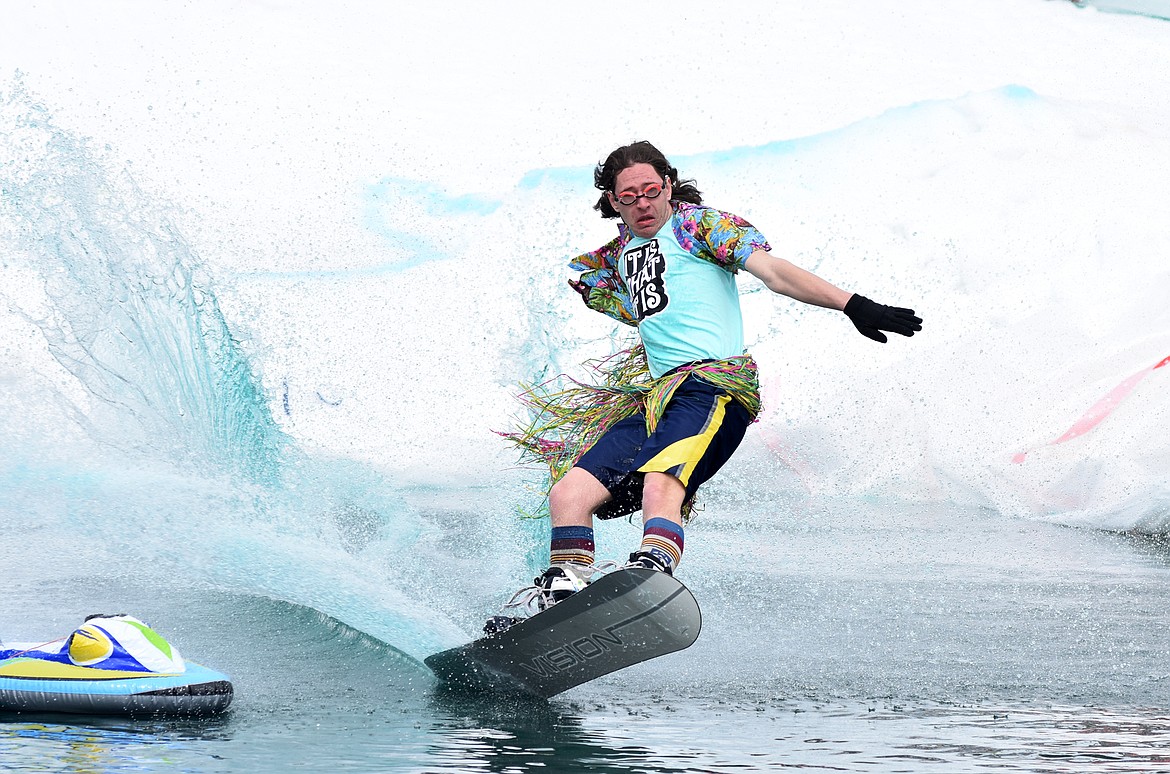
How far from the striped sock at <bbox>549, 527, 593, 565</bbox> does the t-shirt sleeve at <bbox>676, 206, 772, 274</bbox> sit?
104 cm

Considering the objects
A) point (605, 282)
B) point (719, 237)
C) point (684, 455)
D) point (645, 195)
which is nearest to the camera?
point (684, 455)

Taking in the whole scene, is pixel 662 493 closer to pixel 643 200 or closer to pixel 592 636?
pixel 592 636

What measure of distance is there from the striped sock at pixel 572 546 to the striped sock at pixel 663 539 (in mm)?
242

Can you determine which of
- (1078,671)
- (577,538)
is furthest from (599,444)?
(1078,671)

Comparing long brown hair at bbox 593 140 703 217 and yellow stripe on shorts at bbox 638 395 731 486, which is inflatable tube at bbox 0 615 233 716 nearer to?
yellow stripe on shorts at bbox 638 395 731 486

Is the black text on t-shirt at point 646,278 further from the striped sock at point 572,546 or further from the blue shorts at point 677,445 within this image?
the striped sock at point 572,546

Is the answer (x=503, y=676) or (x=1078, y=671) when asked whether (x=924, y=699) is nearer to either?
(x=1078, y=671)

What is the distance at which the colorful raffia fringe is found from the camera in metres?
4.57

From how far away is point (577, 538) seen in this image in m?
4.45

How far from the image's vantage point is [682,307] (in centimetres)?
468

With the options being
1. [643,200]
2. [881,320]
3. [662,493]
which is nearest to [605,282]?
[643,200]

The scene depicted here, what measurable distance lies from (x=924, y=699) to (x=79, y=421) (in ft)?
15.8

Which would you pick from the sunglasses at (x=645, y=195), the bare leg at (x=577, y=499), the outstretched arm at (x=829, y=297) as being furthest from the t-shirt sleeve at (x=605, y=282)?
the bare leg at (x=577, y=499)

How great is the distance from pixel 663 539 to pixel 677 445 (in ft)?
1.09
